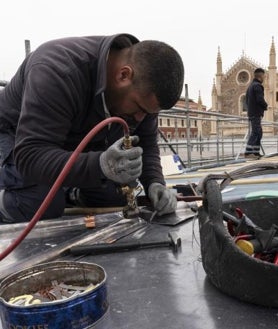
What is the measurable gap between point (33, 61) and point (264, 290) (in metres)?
1.23

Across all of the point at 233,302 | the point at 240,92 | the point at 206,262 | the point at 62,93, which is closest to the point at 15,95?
the point at 62,93

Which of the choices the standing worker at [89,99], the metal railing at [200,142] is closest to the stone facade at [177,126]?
the metal railing at [200,142]

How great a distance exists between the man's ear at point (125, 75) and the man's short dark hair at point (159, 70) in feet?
0.09

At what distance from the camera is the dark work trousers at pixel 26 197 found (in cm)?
194

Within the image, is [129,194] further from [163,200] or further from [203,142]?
[203,142]

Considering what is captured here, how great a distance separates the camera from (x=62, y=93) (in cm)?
147

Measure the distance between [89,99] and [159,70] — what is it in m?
0.38

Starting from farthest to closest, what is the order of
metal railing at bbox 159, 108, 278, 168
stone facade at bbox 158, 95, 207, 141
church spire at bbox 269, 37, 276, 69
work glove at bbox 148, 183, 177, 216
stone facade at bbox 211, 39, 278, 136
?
1. church spire at bbox 269, 37, 276, 69
2. stone facade at bbox 211, 39, 278, 136
3. stone facade at bbox 158, 95, 207, 141
4. metal railing at bbox 159, 108, 278, 168
5. work glove at bbox 148, 183, 177, 216

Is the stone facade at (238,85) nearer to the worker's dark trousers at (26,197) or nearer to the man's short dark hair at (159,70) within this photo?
the worker's dark trousers at (26,197)

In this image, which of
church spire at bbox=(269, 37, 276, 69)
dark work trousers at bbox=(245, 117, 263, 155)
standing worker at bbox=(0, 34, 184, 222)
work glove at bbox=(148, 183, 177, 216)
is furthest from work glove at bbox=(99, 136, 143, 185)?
church spire at bbox=(269, 37, 276, 69)

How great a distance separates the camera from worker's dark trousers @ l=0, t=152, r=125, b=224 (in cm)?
194

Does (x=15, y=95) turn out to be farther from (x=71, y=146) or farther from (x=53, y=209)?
(x=53, y=209)

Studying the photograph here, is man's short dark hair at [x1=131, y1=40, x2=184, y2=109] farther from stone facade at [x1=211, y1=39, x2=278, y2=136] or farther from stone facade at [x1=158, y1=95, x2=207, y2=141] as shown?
stone facade at [x1=211, y1=39, x2=278, y2=136]

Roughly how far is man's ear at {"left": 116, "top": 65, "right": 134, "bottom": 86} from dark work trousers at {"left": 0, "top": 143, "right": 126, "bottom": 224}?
0.55m
